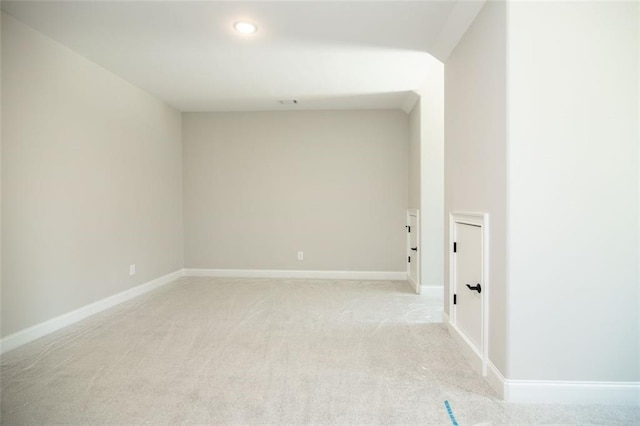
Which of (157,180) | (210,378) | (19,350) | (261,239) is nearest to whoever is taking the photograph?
(210,378)

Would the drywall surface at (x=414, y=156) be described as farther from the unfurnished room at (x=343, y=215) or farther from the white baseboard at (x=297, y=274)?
the white baseboard at (x=297, y=274)

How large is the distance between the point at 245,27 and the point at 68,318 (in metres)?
2.93

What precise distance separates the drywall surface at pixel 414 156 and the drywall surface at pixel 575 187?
2.33m

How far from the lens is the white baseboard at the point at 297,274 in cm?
493

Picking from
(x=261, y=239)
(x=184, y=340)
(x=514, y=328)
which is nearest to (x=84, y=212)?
(x=184, y=340)

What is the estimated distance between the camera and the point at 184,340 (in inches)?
105

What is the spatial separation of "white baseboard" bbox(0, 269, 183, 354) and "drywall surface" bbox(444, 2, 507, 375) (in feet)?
10.9

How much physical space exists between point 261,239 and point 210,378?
10.2 feet

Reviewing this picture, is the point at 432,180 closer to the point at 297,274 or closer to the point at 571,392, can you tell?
the point at 297,274

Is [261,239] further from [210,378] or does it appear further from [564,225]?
[564,225]

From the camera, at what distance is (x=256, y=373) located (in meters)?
2.13

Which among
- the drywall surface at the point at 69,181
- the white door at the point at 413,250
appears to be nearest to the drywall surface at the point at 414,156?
the white door at the point at 413,250

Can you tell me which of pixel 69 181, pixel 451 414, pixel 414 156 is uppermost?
pixel 414 156

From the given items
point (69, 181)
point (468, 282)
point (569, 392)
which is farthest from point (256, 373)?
point (69, 181)
